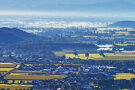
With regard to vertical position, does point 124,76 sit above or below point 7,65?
below

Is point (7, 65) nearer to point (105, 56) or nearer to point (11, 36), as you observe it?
point (105, 56)

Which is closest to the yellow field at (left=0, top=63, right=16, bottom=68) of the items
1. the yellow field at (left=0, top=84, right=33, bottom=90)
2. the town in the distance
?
the town in the distance

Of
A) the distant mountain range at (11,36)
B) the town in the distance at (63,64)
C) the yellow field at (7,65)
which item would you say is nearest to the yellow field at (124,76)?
the town in the distance at (63,64)

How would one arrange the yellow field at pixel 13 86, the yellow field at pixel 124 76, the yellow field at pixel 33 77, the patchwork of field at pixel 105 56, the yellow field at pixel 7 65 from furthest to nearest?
1. the patchwork of field at pixel 105 56
2. the yellow field at pixel 7 65
3. the yellow field at pixel 124 76
4. the yellow field at pixel 33 77
5. the yellow field at pixel 13 86

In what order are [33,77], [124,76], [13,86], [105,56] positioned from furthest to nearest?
[105,56], [124,76], [33,77], [13,86]

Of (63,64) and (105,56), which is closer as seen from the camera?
(63,64)

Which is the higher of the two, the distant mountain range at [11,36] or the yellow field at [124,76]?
the distant mountain range at [11,36]

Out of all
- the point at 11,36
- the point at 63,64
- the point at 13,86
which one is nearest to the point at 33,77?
the point at 13,86

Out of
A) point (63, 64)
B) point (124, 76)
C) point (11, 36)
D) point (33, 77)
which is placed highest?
point (11, 36)

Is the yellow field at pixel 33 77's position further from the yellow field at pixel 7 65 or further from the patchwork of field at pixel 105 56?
the patchwork of field at pixel 105 56

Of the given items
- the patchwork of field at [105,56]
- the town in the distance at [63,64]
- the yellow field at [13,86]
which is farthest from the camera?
the patchwork of field at [105,56]

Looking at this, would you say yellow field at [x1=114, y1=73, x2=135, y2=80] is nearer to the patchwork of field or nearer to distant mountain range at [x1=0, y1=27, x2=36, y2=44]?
the patchwork of field
